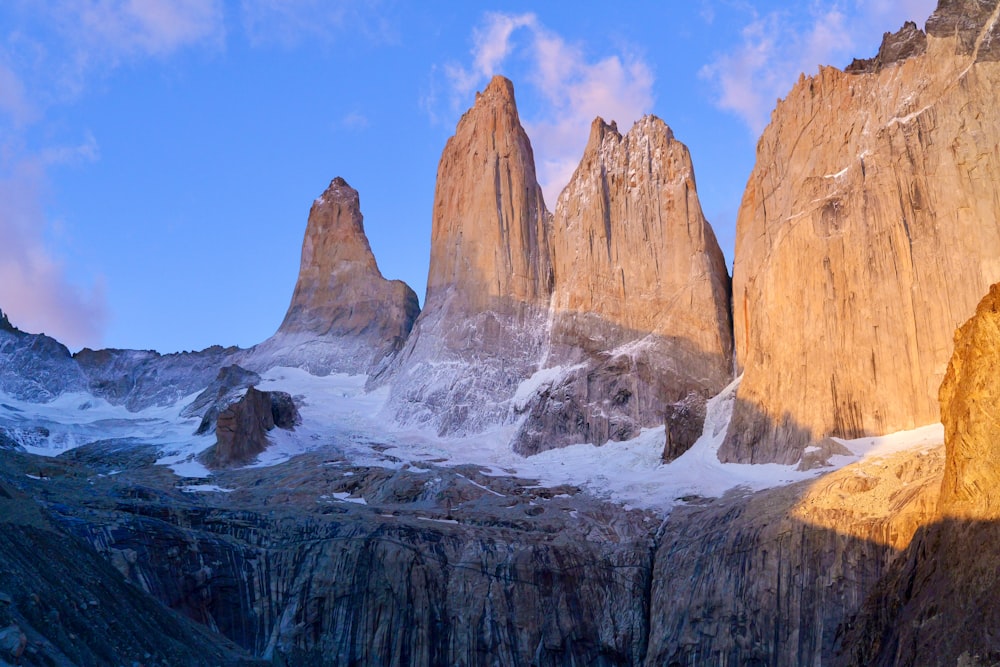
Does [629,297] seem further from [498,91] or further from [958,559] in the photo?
[958,559]

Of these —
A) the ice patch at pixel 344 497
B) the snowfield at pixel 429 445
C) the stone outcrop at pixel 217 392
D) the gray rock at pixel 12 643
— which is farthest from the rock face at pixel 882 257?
the gray rock at pixel 12 643

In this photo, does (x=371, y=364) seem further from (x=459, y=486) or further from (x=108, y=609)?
(x=108, y=609)

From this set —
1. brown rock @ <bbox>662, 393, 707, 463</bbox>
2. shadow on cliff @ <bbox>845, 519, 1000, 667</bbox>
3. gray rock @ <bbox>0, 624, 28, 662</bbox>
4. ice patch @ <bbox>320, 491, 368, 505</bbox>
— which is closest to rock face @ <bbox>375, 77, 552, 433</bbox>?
brown rock @ <bbox>662, 393, 707, 463</bbox>

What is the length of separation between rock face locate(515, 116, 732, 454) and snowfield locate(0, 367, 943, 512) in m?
2.72

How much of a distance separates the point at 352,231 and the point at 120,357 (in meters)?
26.9

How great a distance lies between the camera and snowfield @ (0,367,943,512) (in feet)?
186

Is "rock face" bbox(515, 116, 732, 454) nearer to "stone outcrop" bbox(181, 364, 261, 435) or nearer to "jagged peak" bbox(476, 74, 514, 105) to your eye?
"jagged peak" bbox(476, 74, 514, 105)

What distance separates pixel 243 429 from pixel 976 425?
49337mm

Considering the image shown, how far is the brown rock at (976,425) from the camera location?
31.3 m

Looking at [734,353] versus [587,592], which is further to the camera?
[734,353]

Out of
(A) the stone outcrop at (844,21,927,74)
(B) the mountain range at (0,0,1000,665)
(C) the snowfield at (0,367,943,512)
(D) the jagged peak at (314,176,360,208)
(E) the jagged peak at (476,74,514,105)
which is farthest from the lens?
(D) the jagged peak at (314,176,360,208)

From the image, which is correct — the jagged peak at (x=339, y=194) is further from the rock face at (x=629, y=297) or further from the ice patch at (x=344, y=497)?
the ice patch at (x=344, y=497)

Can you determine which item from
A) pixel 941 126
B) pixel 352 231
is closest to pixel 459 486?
pixel 941 126

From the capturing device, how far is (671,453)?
6322cm
